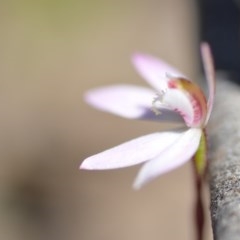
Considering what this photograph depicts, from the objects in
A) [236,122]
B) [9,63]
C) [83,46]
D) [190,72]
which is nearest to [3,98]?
[9,63]

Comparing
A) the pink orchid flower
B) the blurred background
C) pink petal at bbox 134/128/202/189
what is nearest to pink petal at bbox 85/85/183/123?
the pink orchid flower

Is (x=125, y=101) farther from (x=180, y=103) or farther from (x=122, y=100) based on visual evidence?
A: (x=180, y=103)

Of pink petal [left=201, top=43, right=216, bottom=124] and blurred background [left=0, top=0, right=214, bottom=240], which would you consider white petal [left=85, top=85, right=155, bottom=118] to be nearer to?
pink petal [left=201, top=43, right=216, bottom=124]

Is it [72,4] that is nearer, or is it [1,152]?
[1,152]

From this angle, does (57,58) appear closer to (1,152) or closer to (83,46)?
(83,46)

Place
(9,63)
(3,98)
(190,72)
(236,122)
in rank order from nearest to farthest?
(236,122)
(190,72)
(3,98)
(9,63)

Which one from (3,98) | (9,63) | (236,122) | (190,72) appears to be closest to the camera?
(236,122)
